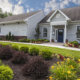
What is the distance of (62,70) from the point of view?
116 inches

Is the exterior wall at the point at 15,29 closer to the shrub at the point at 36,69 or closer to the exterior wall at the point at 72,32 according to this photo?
the exterior wall at the point at 72,32

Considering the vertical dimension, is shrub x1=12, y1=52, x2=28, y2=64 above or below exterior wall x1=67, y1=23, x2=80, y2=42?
below

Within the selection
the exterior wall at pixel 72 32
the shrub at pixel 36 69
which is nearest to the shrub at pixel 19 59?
the shrub at pixel 36 69

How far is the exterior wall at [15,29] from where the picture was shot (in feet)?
58.5

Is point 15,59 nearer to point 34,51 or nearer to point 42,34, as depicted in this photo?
point 34,51

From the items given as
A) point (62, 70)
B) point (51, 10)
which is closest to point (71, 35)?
point (51, 10)

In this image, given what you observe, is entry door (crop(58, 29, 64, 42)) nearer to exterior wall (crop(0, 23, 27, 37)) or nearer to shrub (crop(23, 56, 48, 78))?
exterior wall (crop(0, 23, 27, 37))

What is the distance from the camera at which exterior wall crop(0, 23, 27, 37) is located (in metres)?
17.8

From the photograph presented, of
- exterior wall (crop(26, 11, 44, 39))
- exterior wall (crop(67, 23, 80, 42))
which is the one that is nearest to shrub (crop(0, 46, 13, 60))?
exterior wall (crop(67, 23, 80, 42))

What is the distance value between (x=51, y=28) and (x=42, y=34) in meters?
2.81

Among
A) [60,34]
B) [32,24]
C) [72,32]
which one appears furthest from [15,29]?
[72,32]

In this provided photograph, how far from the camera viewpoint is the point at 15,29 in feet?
63.7

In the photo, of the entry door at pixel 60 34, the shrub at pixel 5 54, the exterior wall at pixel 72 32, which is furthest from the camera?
the entry door at pixel 60 34

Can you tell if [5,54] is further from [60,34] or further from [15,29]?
[15,29]
